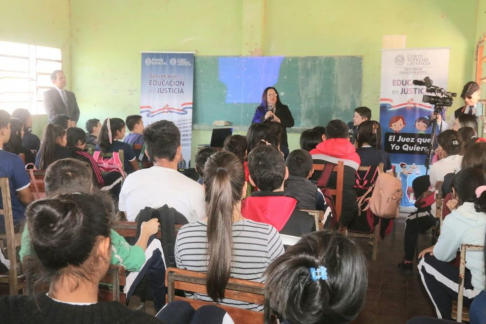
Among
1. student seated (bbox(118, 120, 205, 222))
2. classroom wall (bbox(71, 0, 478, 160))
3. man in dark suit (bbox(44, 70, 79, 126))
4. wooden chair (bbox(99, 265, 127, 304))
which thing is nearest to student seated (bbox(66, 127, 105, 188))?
student seated (bbox(118, 120, 205, 222))

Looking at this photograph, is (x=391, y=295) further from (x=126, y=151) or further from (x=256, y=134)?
(x=126, y=151)

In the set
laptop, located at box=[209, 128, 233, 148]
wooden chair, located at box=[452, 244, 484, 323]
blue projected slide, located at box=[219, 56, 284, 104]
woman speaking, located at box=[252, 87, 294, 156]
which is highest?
blue projected slide, located at box=[219, 56, 284, 104]

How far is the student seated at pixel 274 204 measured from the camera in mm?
2432

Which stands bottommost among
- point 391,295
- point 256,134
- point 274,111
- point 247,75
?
point 391,295

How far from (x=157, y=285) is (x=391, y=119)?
4666 millimetres

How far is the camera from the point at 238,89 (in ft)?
23.1

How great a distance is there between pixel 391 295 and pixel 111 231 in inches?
106

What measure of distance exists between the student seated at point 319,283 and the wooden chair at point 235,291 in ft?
1.26

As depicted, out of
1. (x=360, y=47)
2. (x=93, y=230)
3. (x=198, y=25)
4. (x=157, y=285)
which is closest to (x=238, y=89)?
(x=198, y=25)

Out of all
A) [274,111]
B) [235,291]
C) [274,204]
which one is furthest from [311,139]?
[235,291]

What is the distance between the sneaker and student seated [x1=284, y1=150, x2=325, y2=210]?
4.13 feet

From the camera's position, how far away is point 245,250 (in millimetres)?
1853

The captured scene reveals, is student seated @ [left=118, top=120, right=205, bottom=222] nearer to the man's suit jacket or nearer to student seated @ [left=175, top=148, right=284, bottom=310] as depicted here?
student seated @ [left=175, top=148, right=284, bottom=310]

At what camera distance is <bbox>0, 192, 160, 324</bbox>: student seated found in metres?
1.11
